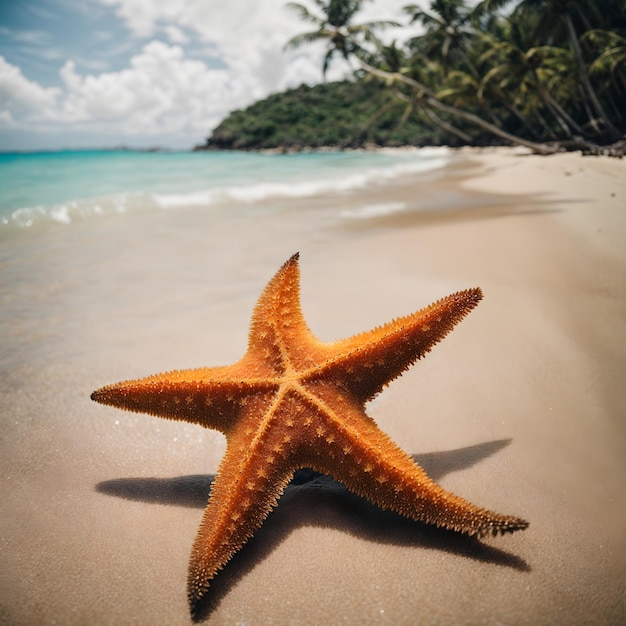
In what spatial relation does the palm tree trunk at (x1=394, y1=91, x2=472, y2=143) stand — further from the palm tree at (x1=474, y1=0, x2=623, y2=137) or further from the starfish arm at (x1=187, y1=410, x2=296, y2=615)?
the starfish arm at (x1=187, y1=410, x2=296, y2=615)

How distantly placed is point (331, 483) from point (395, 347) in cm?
92

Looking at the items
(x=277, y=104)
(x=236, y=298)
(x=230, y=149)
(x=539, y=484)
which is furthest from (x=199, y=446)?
(x=277, y=104)

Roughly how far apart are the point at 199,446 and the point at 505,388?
82.6 inches

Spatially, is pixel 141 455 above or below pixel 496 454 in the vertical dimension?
below

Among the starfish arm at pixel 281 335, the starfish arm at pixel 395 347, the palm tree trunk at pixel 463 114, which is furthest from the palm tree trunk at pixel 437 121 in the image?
the starfish arm at pixel 395 347

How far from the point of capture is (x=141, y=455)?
105 inches

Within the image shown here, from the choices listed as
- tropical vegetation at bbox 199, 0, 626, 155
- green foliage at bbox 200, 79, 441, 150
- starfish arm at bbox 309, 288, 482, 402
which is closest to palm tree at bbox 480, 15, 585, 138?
tropical vegetation at bbox 199, 0, 626, 155

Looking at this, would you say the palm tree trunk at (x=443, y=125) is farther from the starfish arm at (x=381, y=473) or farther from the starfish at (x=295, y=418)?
the starfish arm at (x=381, y=473)

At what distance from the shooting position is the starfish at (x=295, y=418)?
1.75 m

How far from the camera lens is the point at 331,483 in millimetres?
2424

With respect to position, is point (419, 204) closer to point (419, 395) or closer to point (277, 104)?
point (419, 395)

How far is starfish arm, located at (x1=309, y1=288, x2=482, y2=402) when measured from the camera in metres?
2.04

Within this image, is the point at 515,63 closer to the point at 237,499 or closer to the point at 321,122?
the point at 237,499

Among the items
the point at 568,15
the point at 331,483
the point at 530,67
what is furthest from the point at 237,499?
the point at 530,67
